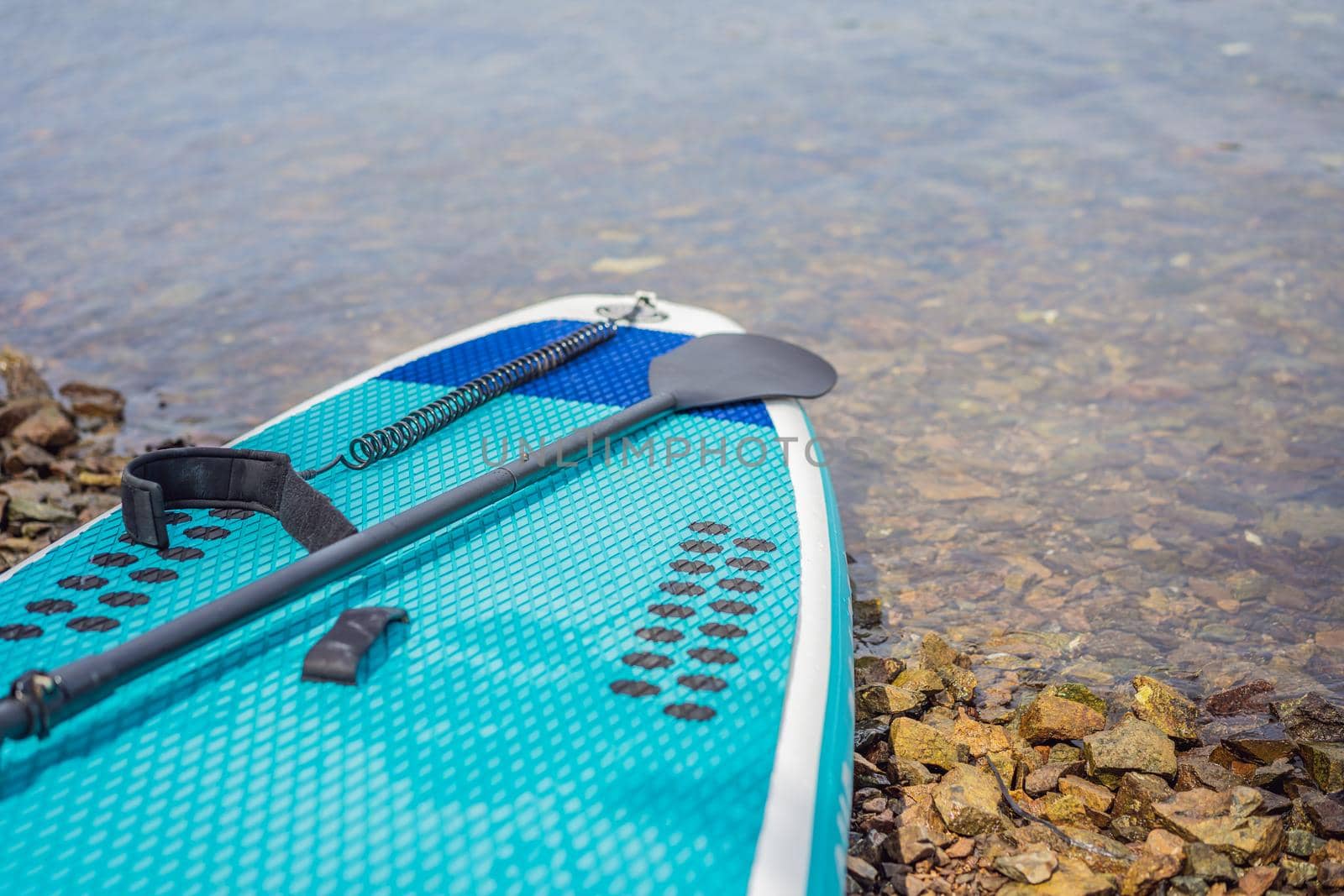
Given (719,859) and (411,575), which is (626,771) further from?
(411,575)

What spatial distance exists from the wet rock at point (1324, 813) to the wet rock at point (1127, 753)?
0.27m

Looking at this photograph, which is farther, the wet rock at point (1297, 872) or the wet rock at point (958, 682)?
the wet rock at point (958, 682)

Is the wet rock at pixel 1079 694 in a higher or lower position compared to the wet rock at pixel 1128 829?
lower

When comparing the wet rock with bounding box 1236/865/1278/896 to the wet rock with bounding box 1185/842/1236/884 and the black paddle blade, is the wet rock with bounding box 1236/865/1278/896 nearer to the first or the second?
the wet rock with bounding box 1185/842/1236/884

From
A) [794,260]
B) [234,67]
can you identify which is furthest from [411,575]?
[234,67]

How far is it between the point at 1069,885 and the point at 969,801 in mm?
287

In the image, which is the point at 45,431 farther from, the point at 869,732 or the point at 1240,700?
the point at 1240,700

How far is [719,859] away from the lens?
1717 millimetres

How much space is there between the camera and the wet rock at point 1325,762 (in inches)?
99.1

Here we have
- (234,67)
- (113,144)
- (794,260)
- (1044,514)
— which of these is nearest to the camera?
(1044,514)

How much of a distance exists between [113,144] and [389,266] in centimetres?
358

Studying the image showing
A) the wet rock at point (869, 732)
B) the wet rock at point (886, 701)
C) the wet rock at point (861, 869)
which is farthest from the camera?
the wet rock at point (886, 701)

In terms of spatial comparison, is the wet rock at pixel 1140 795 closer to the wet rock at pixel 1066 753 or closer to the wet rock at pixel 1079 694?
the wet rock at pixel 1066 753

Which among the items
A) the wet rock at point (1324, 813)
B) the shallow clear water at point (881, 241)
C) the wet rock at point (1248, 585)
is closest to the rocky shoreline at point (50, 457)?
the shallow clear water at point (881, 241)
